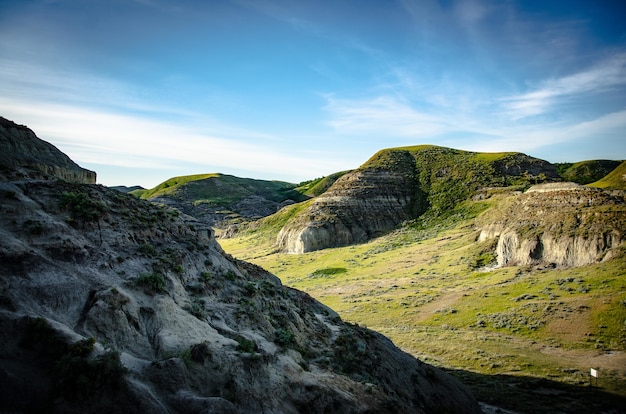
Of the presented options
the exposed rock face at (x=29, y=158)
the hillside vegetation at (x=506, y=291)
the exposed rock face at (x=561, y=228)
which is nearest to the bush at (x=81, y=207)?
the exposed rock face at (x=29, y=158)

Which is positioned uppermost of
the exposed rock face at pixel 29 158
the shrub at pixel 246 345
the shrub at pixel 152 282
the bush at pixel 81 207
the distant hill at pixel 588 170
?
the distant hill at pixel 588 170

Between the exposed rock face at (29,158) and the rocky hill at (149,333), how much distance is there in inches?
48.5

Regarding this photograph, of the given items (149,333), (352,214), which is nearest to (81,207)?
(149,333)

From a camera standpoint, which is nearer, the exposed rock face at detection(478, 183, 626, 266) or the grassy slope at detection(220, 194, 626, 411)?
the grassy slope at detection(220, 194, 626, 411)

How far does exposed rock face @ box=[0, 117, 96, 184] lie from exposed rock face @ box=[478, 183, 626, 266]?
55.7m

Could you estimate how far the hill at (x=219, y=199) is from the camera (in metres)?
155

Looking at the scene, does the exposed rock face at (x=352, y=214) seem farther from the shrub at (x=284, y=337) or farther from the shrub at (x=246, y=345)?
the shrub at (x=246, y=345)

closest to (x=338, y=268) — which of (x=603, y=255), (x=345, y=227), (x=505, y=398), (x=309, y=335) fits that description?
(x=345, y=227)

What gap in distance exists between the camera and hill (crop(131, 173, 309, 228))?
6118 inches

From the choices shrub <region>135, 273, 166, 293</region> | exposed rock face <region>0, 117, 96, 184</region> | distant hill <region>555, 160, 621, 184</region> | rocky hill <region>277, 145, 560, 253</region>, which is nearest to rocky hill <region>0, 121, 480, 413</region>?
shrub <region>135, 273, 166, 293</region>

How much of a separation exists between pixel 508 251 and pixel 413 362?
149ft

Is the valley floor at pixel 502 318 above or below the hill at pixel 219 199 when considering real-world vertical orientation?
below

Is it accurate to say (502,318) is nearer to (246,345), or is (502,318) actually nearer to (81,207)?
(246,345)

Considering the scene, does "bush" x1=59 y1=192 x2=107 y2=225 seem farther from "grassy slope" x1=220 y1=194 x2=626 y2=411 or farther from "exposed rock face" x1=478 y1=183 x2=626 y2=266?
"exposed rock face" x1=478 y1=183 x2=626 y2=266
